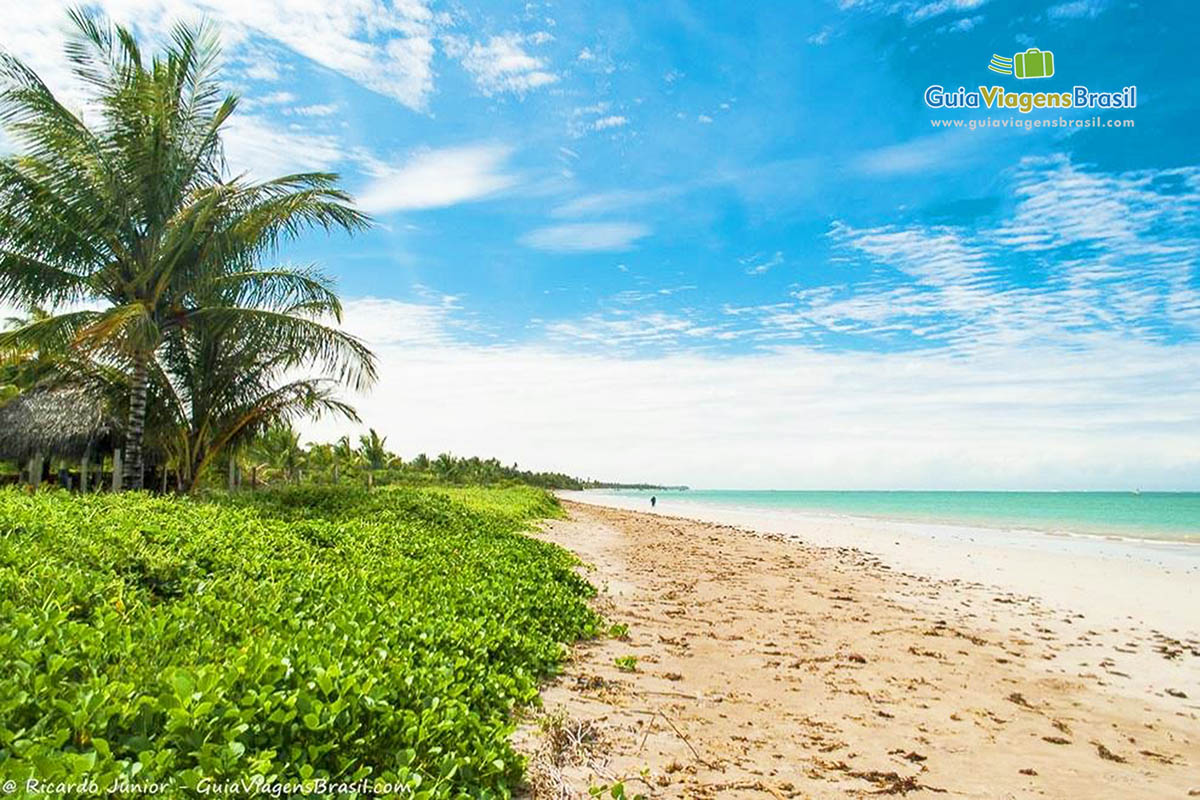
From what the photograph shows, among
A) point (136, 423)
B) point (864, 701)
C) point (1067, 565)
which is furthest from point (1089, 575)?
point (136, 423)

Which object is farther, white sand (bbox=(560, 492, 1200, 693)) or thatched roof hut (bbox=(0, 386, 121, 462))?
thatched roof hut (bbox=(0, 386, 121, 462))

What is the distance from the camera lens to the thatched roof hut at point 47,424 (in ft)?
59.6

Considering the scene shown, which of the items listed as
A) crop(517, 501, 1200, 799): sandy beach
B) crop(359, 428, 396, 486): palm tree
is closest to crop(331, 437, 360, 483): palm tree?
crop(359, 428, 396, 486): palm tree

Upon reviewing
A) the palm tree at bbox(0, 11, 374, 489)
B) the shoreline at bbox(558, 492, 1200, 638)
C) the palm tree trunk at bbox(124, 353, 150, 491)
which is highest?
the palm tree at bbox(0, 11, 374, 489)

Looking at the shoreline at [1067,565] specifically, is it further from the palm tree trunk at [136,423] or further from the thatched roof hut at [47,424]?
the thatched roof hut at [47,424]

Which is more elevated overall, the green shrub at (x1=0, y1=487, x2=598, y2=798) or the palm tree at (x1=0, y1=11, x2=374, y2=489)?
the palm tree at (x1=0, y1=11, x2=374, y2=489)

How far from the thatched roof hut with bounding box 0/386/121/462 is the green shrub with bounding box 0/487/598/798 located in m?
12.1

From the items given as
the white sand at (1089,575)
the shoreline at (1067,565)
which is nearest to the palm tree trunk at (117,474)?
the white sand at (1089,575)

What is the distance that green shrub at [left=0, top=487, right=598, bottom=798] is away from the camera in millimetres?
2855

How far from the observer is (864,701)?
5.75m

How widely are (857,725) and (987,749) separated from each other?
2.76ft

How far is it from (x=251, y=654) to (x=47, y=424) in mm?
19082

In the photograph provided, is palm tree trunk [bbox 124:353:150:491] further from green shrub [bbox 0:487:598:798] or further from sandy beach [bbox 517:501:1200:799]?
sandy beach [bbox 517:501:1200:799]

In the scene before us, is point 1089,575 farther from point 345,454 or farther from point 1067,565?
point 345,454
